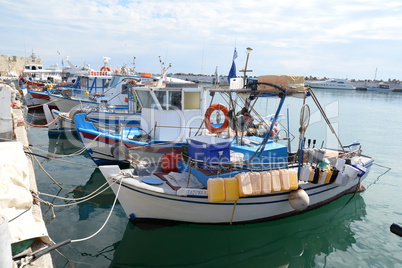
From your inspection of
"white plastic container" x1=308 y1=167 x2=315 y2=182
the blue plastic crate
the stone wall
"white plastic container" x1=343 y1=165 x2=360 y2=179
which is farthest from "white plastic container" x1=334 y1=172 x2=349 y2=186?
the stone wall

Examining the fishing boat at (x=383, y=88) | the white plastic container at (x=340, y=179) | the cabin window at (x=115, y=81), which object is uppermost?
the fishing boat at (x=383, y=88)

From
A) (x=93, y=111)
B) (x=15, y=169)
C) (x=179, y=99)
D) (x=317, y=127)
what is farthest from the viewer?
(x=317, y=127)

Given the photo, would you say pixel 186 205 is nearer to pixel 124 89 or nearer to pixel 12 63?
pixel 124 89

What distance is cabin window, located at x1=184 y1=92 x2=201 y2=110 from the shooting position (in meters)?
11.5

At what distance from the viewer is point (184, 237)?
746 cm

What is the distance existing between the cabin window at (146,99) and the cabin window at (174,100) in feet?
2.37

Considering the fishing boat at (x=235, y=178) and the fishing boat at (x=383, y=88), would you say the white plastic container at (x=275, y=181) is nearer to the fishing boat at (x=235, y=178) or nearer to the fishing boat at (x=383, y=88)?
the fishing boat at (x=235, y=178)

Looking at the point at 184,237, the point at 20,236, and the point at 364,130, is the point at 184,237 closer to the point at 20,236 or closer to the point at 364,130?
the point at 20,236

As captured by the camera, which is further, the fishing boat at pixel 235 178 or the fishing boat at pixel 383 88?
the fishing boat at pixel 383 88

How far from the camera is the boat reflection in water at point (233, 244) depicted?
6727 mm

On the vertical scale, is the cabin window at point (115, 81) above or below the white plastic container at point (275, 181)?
Result: above

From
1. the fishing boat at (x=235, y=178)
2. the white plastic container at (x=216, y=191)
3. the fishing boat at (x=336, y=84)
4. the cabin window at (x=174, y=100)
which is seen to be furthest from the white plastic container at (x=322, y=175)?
the fishing boat at (x=336, y=84)

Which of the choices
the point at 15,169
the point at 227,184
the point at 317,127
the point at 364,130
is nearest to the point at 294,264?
the point at 227,184

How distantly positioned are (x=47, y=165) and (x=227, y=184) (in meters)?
10.2
